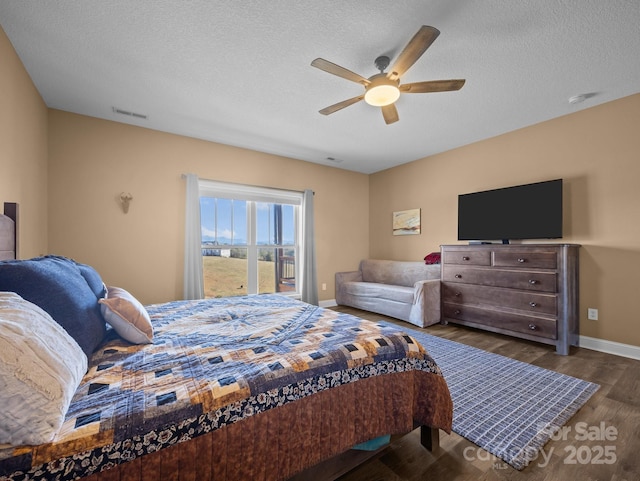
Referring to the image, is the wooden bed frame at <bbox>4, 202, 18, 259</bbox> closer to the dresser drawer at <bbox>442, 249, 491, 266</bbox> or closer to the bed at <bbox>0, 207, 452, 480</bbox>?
the bed at <bbox>0, 207, 452, 480</bbox>

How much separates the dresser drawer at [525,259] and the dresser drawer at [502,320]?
0.57 m

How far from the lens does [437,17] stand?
1870 millimetres

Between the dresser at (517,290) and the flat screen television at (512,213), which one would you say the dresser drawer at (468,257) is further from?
the flat screen television at (512,213)

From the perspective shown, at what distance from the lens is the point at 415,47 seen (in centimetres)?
181

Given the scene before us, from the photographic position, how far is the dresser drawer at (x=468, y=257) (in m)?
3.43

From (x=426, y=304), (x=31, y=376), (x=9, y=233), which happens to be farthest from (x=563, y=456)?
(x=9, y=233)

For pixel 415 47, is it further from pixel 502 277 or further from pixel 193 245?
pixel 193 245

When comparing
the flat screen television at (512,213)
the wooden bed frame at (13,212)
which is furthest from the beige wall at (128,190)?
the flat screen television at (512,213)

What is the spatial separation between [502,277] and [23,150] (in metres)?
4.98

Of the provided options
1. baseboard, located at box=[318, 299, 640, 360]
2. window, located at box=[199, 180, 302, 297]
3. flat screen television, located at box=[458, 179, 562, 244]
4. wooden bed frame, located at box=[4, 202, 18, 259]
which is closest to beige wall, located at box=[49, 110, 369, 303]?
window, located at box=[199, 180, 302, 297]

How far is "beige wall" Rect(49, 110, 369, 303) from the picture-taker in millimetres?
3088

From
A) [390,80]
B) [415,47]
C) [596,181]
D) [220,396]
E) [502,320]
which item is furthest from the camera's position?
[502,320]

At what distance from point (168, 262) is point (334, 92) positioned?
2.94 meters

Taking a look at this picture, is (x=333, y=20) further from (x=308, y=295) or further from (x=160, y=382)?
(x=308, y=295)
